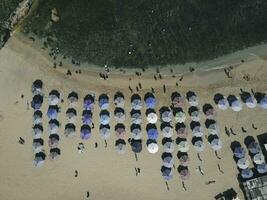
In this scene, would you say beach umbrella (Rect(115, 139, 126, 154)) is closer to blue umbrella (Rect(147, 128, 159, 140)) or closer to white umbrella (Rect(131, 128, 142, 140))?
white umbrella (Rect(131, 128, 142, 140))

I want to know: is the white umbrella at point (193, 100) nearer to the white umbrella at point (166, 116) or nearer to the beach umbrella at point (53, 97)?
the white umbrella at point (166, 116)

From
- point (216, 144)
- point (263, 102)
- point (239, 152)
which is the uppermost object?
point (263, 102)

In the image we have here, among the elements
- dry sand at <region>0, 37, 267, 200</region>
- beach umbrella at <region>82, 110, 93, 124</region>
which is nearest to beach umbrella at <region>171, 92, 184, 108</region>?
dry sand at <region>0, 37, 267, 200</region>

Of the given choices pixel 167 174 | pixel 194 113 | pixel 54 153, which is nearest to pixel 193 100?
pixel 194 113

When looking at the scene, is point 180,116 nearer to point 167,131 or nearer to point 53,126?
point 167,131

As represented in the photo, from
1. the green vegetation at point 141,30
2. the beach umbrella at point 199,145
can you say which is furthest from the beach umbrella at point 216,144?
the green vegetation at point 141,30
